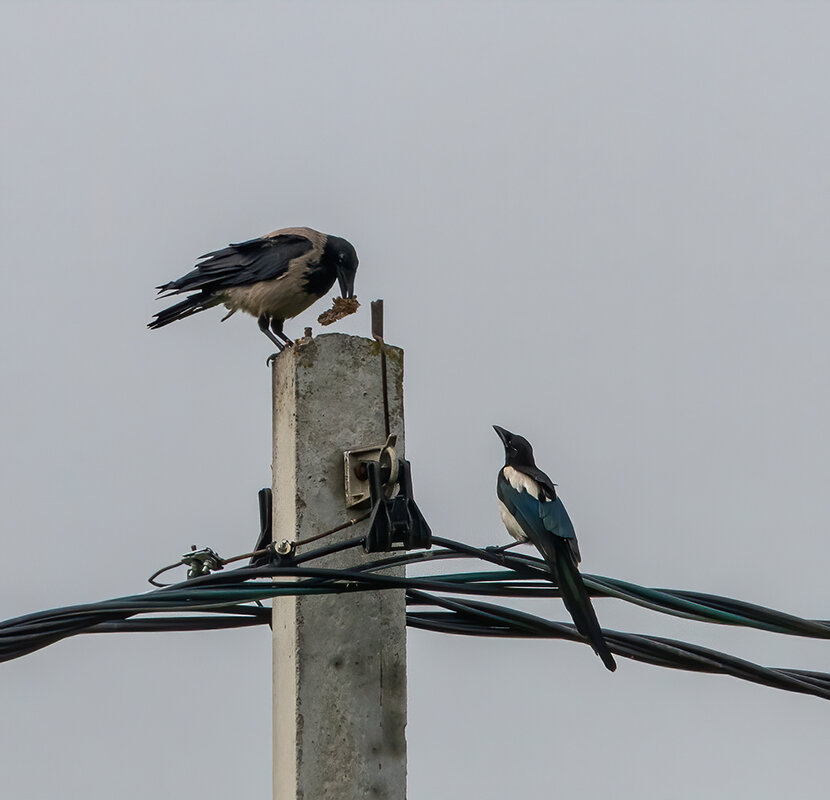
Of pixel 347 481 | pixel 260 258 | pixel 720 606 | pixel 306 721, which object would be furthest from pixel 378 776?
pixel 260 258

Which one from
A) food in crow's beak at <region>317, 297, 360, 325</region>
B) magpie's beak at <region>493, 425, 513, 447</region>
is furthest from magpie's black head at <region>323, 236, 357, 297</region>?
food in crow's beak at <region>317, 297, 360, 325</region>

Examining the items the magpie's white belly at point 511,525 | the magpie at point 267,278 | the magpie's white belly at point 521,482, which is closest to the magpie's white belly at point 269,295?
the magpie at point 267,278

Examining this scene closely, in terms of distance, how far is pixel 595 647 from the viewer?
4.75 metres

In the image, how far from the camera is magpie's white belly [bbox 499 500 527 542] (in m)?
6.02

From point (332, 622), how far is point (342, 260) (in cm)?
386

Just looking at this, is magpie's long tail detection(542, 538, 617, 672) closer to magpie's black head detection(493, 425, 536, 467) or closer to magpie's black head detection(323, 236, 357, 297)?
magpie's black head detection(493, 425, 536, 467)

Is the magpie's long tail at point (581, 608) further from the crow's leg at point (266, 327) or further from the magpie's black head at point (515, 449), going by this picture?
the crow's leg at point (266, 327)

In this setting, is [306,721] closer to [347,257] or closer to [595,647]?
[595,647]

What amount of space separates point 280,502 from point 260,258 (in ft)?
10.4

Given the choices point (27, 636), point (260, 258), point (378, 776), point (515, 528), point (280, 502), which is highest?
point (260, 258)

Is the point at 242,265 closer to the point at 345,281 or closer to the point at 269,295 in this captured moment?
the point at 269,295

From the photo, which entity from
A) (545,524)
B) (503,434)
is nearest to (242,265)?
(503,434)

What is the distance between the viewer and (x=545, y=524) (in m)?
5.37

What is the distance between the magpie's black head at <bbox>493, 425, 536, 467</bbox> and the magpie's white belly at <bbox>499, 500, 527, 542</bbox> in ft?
0.97
